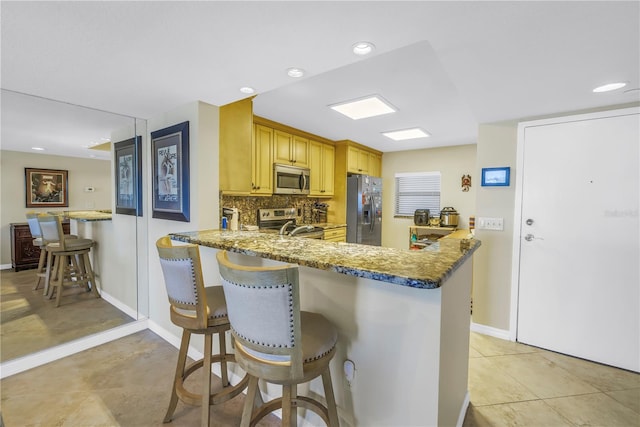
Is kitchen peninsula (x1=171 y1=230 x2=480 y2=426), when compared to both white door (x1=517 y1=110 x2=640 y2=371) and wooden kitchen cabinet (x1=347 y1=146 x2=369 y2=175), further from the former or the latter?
wooden kitchen cabinet (x1=347 y1=146 x2=369 y2=175)

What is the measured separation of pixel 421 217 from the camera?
501 centimetres

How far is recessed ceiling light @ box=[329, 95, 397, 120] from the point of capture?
107 inches

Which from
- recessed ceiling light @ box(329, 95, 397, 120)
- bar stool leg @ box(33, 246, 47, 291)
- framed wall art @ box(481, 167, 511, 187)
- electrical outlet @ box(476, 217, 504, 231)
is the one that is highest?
recessed ceiling light @ box(329, 95, 397, 120)

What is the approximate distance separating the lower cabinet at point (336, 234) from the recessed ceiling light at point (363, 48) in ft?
9.78

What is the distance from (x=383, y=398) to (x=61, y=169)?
3273mm

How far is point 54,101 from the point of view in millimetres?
2270

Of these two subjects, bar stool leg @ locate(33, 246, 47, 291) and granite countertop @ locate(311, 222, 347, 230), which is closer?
bar stool leg @ locate(33, 246, 47, 291)

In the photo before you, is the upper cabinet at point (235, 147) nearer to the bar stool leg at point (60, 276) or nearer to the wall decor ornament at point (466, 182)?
the bar stool leg at point (60, 276)

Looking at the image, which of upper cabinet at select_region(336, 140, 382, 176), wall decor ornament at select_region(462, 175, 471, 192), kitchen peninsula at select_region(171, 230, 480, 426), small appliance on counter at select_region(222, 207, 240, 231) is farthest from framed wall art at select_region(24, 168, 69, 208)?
wall decor ornament at select_region(462, 175, 471, 192)

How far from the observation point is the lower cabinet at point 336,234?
4.29 m

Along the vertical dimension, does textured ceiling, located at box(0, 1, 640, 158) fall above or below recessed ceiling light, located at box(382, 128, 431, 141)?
below

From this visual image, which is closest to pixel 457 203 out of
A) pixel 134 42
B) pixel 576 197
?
pixel 576 197

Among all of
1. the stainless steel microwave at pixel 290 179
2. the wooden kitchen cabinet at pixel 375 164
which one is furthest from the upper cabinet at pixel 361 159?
the stainless steel microwave at pixel 290 179

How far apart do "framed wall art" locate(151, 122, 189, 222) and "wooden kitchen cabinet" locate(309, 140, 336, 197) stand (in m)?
2.12
